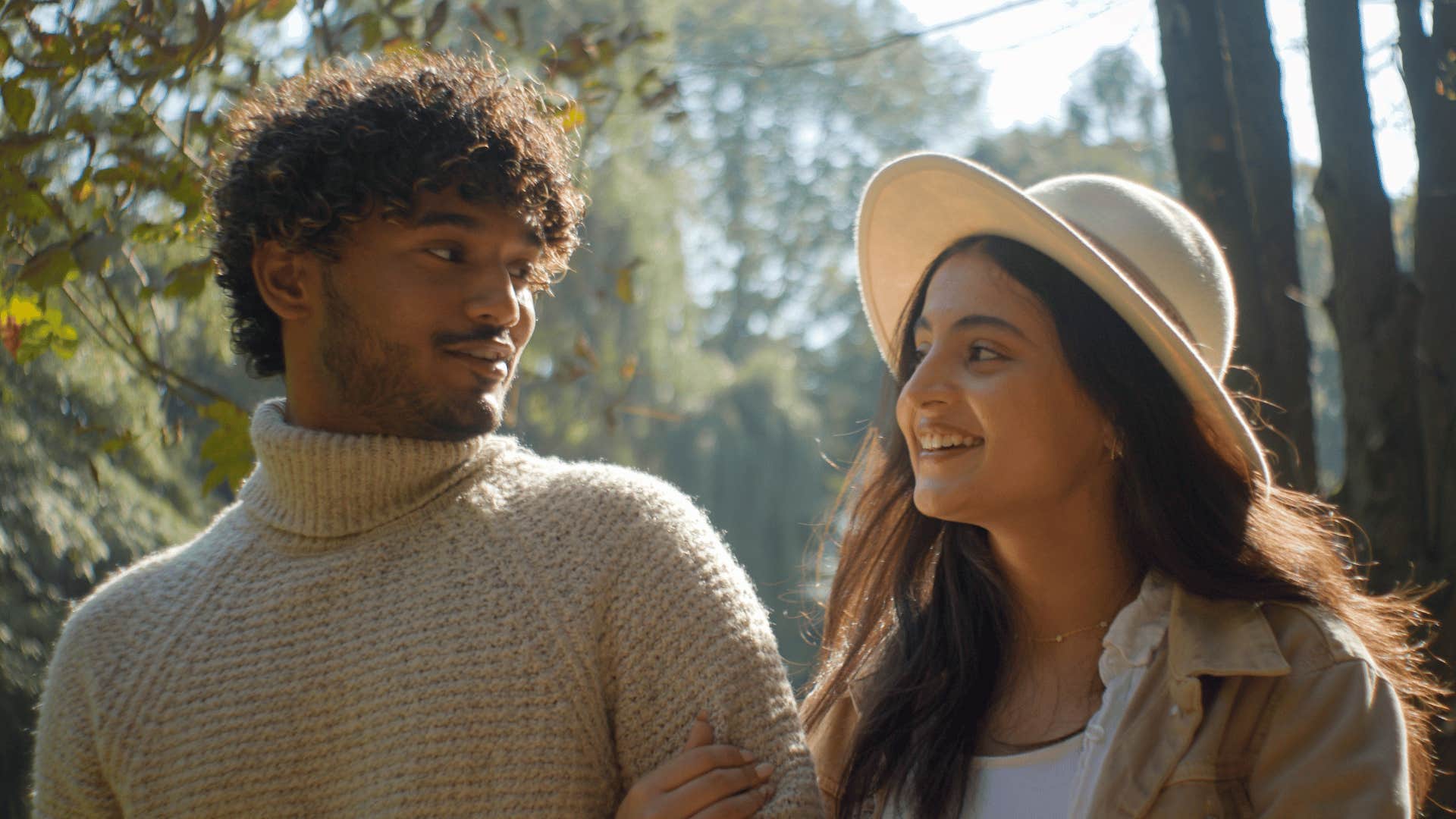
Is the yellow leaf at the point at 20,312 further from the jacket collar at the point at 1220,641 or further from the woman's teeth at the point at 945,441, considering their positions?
the jacket collar at the point at 1220,641

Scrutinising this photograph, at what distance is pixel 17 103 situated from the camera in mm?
2283

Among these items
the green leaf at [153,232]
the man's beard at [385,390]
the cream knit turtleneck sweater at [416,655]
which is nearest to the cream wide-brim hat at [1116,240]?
the cream knit turtleneck sweater at [416,655]

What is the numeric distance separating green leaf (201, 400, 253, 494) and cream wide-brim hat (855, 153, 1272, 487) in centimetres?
122

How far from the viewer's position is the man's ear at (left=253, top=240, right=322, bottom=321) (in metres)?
2.09

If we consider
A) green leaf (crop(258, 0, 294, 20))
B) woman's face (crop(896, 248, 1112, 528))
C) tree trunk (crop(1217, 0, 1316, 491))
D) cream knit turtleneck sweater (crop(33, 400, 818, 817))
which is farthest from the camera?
tree trunk (crop(1217, 0, 1316, 491))

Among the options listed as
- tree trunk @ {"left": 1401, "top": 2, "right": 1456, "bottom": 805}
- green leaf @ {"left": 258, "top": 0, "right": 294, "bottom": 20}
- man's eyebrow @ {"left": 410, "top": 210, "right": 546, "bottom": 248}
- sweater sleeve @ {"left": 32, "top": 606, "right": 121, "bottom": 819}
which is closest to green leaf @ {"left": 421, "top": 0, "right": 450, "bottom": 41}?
green leaf @ {"left": 258, "top": 0, "right": 294, "bottom": 20}

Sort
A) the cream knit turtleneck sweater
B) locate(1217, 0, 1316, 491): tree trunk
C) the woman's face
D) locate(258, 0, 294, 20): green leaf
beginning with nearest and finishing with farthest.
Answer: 1. the cream knit turtleneck sweater
2. the woman's face
3. locate(258, 0, 294, 20): green leaf
4. locate(1217, 0, 1316, 491): tree trunk

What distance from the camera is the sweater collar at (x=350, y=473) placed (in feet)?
6.57

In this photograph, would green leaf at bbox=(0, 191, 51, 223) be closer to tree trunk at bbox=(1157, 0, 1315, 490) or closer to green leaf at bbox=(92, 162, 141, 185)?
green leaf at bbox=(92, 162, 141, 185)

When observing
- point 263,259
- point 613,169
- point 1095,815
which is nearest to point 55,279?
point 263,259

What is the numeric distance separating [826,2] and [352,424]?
25395 mm

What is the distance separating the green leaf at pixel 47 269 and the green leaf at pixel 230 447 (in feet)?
1.11

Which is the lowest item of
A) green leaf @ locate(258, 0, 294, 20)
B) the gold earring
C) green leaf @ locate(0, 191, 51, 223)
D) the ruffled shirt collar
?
the ruffled shirt collar

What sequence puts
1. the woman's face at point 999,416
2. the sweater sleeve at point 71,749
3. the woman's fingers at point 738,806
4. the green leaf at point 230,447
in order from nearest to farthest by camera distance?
the woman's fingers at point 738,806 → the sweater sleeve at point 71,749 → the woman's face at point 999,416 → the green leaf at point 230,447
